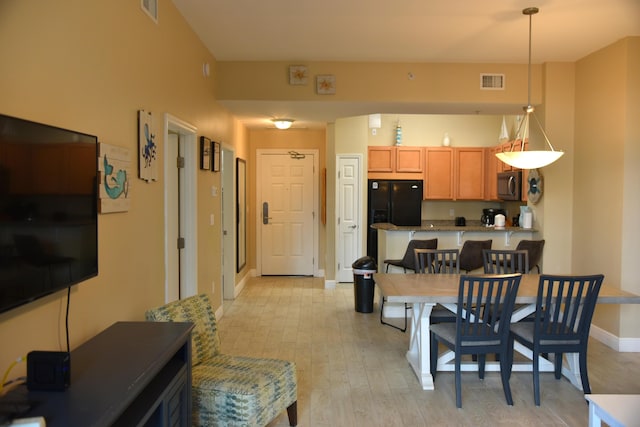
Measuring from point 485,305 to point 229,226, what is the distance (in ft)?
12.4

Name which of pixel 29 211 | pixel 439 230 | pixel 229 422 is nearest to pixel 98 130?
pixel 29 211

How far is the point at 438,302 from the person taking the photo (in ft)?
10.4

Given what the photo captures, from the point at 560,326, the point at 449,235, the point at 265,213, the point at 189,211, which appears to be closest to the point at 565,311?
the point at 560,326

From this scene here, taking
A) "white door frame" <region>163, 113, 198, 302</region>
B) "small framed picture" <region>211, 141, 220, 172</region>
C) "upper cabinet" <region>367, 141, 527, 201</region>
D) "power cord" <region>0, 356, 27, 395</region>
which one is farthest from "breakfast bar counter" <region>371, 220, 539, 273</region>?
"power cord" <region>0, 356, 27, 395</region>

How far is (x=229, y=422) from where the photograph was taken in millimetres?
2408

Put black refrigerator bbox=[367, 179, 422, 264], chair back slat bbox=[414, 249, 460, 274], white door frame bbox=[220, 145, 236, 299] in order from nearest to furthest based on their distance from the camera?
chair back slat bbox=[414, 249, 460, 274]
white door frame bbox=[220, 145, 236, 299]
black refrigerator bbox=[367, 179, 422, 264]

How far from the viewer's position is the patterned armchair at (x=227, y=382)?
240 cm

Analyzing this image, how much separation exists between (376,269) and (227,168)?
2.27m

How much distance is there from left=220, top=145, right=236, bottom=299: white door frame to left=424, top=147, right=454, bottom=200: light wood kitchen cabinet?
321 centimetres

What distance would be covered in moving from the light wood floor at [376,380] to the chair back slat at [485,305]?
457 millimetres

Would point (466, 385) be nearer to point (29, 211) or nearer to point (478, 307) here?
point (478, 307)

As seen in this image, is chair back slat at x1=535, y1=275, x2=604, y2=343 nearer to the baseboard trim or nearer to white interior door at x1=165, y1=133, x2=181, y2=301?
white interior door at x1=165, y1=133, x2=181, y2=301

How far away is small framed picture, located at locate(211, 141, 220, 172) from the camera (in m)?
4.72

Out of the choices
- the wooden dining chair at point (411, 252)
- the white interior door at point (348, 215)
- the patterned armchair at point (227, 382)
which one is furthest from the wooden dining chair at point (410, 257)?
the patterned armchair at point (227, 382)
